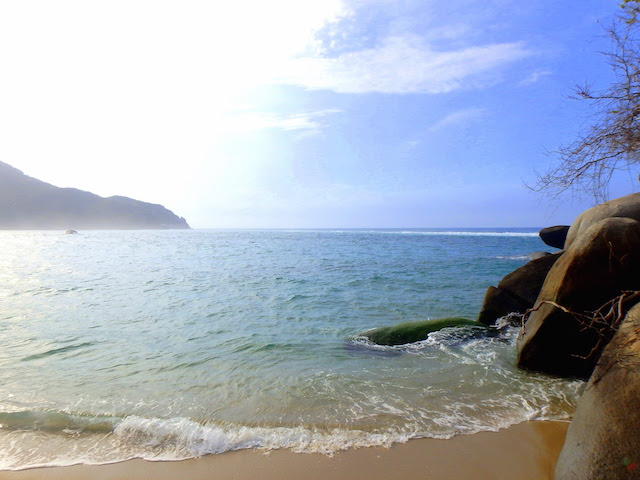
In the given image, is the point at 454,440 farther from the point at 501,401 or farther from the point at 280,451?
the point at 280,451

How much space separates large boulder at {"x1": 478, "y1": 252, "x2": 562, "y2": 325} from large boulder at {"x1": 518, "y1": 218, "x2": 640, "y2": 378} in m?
3.10

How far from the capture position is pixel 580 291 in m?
5.46

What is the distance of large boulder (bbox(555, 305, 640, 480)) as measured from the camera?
289 cm

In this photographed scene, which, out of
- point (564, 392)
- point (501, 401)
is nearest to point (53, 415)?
point (501, 401)

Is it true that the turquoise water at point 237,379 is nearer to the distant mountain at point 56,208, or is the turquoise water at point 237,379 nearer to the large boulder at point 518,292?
the large boulder at point 518,292

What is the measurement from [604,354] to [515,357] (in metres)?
3.63

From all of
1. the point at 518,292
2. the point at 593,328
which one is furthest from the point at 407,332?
the point at 593,328

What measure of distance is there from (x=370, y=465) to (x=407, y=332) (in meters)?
5.03

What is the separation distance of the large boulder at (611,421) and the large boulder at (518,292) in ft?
19.3

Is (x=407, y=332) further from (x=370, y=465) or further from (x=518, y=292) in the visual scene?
(x=370, y=465)

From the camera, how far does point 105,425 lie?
183 inches

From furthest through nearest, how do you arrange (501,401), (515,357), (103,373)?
(515,357)
(103,373)
(501,401)

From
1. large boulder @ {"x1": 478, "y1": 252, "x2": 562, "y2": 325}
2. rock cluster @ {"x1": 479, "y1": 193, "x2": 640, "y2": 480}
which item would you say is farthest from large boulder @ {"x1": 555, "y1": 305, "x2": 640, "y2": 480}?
large boulder @ {"x1": 478, "y1": 252, "x2": 562, "y2": 325}

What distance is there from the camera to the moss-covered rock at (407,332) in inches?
325
